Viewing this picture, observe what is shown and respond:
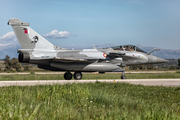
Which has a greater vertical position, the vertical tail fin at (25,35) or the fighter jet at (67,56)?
the vertical tail fin at (25,35)

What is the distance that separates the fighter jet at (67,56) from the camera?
19750 mm

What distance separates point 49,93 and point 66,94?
76 centimetres

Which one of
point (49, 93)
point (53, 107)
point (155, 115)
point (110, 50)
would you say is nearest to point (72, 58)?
point (110, 50)

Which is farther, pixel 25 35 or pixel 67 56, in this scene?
pixel 67 56

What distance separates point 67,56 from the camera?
20.4m

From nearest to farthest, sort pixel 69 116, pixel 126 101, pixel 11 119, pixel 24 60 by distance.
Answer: pixel 11 119 < pixel 69 116 < pixel 126 101 < pixel 24 60

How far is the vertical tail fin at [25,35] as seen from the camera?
19734mm

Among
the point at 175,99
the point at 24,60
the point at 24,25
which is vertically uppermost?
the point at 24,25

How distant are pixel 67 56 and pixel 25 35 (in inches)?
164

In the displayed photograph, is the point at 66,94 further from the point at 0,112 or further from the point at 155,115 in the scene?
the point at 155,115

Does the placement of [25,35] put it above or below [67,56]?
above

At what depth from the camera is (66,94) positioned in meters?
9.52

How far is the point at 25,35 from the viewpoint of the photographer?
1986cm

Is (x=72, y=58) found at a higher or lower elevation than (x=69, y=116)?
higher
